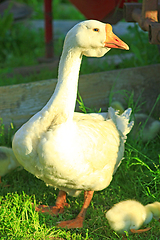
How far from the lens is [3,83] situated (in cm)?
477

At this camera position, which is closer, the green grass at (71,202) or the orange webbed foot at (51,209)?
the green grass at (71,202)

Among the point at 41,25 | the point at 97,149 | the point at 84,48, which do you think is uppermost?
the point at 84,48

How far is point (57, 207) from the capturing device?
3025 millimetres

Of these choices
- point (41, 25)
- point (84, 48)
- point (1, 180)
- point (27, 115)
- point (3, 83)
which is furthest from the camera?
point (41, 25)

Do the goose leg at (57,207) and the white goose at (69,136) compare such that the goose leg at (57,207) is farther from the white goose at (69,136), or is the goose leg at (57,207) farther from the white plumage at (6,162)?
the white plumage at (6,162)

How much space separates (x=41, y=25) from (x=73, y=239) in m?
7.27

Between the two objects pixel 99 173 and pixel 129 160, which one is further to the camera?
pixel 129 160

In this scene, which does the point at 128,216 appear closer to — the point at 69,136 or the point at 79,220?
the point at 79,220

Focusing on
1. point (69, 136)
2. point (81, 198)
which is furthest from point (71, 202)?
point (69, 136)

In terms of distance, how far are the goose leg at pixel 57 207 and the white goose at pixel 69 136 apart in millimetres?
209

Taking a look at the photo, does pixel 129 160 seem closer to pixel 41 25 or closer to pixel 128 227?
pixel 128 227

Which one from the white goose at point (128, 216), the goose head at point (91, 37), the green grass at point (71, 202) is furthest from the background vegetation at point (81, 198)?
the goose head at point (91, 37)

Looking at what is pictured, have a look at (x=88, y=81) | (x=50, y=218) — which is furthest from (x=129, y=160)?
(x=88, y=81)

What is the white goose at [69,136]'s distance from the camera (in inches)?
91.9
